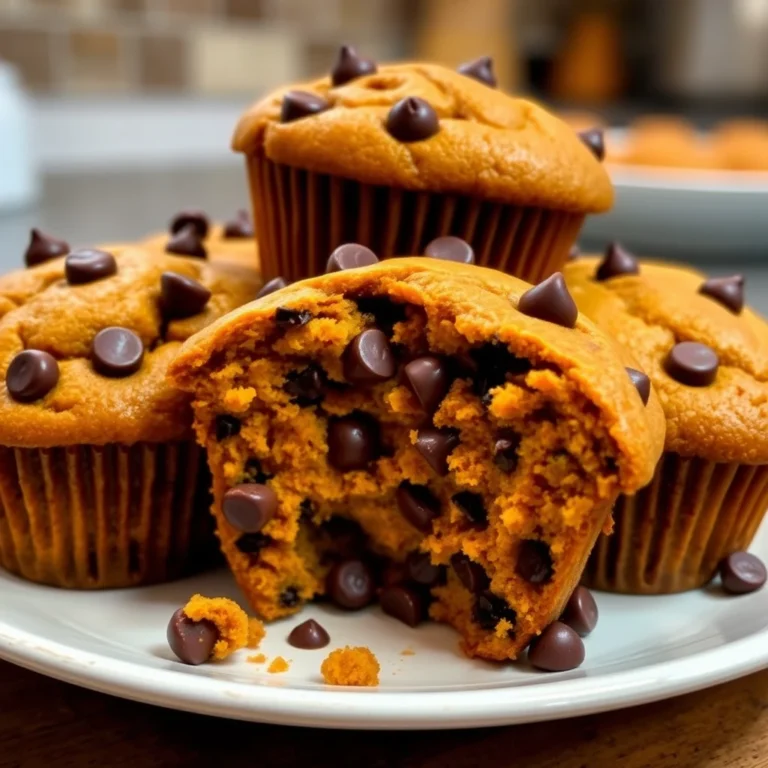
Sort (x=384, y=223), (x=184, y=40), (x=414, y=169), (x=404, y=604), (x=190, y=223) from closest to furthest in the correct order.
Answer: (x=404, y=604) < (x=414, y=169) < (x=384, y=223) < (x=190, y=223) < (x=184, y=40)

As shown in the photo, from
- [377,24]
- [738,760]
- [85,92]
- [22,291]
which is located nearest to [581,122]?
[377,24]

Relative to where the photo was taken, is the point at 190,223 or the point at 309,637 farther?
the point at 190,223

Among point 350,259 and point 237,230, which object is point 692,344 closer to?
point 350,259

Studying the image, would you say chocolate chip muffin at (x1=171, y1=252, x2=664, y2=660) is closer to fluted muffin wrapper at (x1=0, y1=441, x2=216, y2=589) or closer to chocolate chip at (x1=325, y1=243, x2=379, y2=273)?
chocolate chip at (x1=325, y1=243, x2=379, y2=273)

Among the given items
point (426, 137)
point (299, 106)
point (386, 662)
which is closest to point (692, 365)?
point (426, 137)

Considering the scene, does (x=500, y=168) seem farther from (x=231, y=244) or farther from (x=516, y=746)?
(x=516, y=746)

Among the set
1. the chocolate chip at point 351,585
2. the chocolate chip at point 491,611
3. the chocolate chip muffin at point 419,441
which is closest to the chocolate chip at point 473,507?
the chocolate chip muffin at point 419,441
